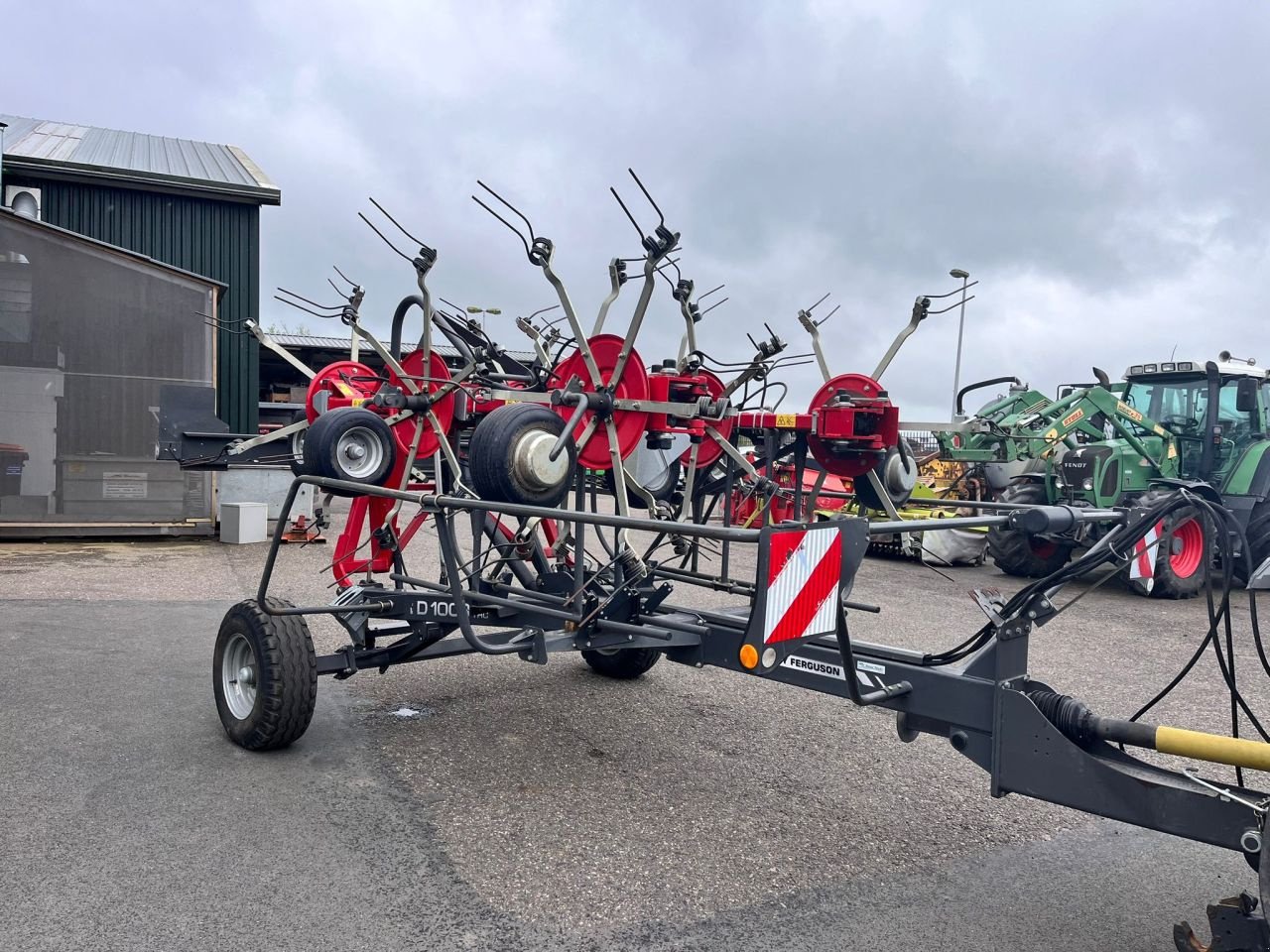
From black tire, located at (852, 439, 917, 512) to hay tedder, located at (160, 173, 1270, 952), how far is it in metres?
0.03

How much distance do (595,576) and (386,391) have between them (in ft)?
6.57

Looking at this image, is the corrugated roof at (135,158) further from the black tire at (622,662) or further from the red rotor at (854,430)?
the red rotor at (854,430)

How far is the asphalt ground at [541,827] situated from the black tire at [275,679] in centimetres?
13

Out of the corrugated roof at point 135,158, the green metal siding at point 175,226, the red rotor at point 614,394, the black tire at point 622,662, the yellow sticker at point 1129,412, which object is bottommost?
the black tire at point 622,662

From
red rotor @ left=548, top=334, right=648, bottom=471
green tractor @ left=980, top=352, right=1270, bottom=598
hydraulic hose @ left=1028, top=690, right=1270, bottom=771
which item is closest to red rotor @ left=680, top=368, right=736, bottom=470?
red rotor @ left=548, top=334, right=648, bottom=471

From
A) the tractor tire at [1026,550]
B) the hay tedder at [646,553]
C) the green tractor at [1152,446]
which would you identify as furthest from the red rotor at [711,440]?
the tractor tire at [1026,550]

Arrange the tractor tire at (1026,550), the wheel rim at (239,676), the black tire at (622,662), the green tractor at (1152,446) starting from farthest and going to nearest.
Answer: the tractor tire at (1026,550), the green tractor at (1152,446), the black tire at (622,662), the wheel rim at (239,676)

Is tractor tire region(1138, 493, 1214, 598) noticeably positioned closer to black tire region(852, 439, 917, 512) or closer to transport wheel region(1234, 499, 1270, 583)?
transport wheel region(1234, 499, 1270, 583)

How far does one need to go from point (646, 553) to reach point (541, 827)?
5.35 feet

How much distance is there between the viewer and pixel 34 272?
12.8 metres

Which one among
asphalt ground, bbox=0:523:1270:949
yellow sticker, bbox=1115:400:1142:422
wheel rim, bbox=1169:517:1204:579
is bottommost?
asphalt ground, bbox=0:523:1270:949

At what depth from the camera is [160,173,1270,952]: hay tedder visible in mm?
2988

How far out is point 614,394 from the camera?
4523mm

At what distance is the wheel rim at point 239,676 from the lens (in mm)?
4961
